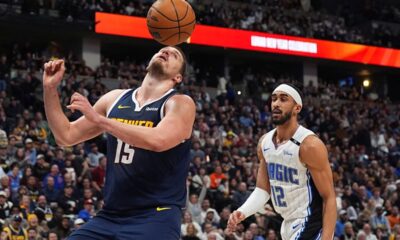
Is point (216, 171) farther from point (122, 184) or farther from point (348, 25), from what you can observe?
point (348, 25)

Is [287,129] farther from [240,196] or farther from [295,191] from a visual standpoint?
[240,196]

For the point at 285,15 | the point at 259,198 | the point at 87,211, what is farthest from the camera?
the point at 285,15

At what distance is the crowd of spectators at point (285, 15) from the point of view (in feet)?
74.4

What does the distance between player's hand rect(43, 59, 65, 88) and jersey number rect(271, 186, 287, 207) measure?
2563 mm

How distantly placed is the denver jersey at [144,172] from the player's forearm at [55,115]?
1.02 ft

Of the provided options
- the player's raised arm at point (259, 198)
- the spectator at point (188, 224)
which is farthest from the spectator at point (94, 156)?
the player's raised arm at point (259, 198)

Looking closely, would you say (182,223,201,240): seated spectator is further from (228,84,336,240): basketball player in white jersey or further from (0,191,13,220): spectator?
(228,84,336,240): basketball player in white jersey

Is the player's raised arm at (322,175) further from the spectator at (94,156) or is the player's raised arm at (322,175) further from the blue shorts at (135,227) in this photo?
the spectator at (94,156)

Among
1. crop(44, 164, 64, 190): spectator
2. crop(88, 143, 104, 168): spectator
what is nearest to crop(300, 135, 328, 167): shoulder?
crop(44, 164, 64, 190): spectator

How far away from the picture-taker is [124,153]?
4.28m

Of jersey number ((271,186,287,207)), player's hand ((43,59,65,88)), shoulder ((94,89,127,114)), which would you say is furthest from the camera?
jersey number ((271,186,287,207))

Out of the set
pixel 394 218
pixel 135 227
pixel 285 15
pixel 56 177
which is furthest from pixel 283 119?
pixel 285 15

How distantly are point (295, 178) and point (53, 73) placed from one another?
257 centimetres

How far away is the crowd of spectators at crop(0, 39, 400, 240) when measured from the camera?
40.7 feet
